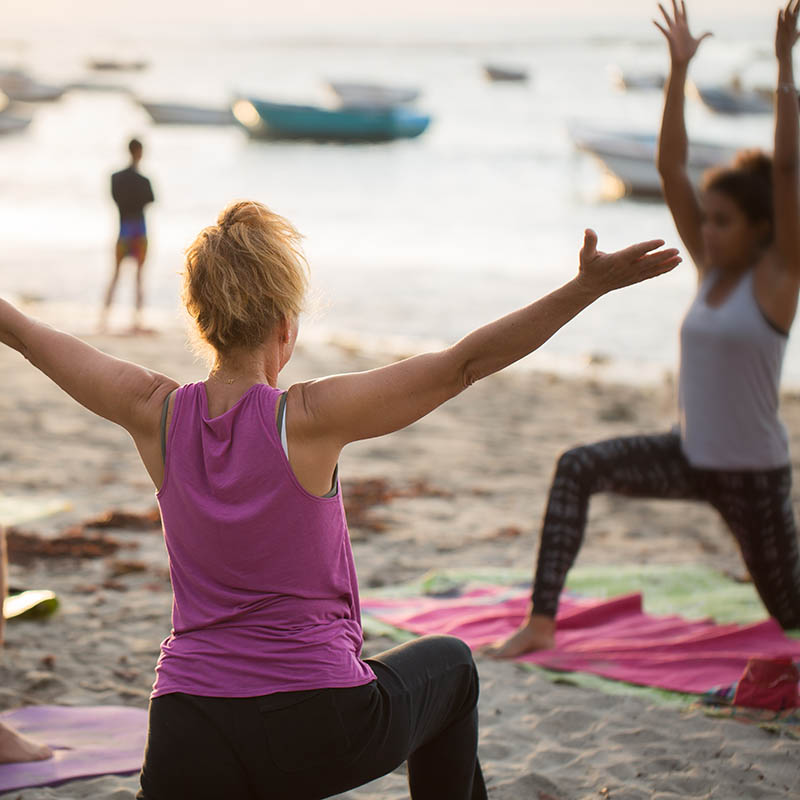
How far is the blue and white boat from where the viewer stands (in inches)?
1620

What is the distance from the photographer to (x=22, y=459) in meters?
6.96

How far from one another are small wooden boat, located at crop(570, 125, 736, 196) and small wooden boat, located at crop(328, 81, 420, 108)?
23.0 metres

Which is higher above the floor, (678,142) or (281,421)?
(678,142)

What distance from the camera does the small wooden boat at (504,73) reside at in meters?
74.8

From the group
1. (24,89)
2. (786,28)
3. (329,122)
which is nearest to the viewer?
(786,28)

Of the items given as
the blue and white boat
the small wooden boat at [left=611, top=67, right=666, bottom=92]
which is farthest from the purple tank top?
the small wooden boat at [left=611, top=67, right=666, bottom=92]

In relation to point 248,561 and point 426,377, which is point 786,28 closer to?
point 426,377

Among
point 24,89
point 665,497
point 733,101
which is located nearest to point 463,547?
point 665,497

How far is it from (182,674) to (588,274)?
112 cm

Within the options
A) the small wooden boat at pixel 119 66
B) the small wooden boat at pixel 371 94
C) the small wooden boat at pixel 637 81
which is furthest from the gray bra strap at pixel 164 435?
the small wooden boat at pixel 119 66

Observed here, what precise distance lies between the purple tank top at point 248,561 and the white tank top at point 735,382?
2.28m

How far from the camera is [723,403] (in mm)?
4090

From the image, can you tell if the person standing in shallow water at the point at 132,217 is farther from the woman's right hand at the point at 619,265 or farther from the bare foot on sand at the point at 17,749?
the woman's right hand at the point at 619,265

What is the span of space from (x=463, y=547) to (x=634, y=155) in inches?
877
